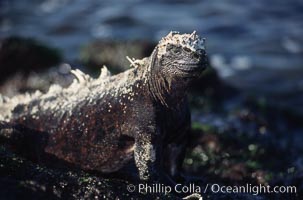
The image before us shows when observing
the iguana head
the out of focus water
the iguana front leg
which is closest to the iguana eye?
the iguana head

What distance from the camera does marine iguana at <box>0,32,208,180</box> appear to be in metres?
5.38

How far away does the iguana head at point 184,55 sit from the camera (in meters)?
5.16

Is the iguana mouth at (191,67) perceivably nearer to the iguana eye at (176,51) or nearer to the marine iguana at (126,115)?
the marine iguana at (126,115)

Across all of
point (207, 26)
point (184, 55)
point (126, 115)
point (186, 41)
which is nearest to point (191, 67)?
point (184, 55)

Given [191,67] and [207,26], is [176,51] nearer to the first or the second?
[191,67]

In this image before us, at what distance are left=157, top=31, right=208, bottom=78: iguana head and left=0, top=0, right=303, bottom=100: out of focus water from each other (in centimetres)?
1032

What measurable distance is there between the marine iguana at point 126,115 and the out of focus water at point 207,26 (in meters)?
9.82

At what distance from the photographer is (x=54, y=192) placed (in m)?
4.55

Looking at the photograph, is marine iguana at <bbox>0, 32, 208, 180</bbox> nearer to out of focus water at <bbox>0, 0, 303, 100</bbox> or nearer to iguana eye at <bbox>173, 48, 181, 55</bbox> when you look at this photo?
iguana eye at <bbox>173, 48, 181, 55</bbox>

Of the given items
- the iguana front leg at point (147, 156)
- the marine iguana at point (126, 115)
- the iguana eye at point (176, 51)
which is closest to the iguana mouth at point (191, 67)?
the marine iguana at point (126, 115)

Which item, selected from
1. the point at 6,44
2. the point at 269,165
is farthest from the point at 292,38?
the point at 269,165

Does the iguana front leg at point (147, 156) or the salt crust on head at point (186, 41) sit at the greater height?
the salt crust on head at point (186, 41)

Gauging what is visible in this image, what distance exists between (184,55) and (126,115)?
3.23ft

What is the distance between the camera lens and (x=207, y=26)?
1958 cm
